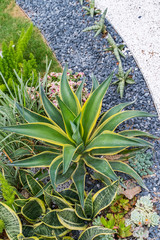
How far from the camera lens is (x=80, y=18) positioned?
3695mm

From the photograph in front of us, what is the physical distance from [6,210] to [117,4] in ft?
9.99

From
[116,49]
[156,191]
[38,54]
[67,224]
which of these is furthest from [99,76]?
[67,224]

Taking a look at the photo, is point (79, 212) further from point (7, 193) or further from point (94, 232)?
point (7, 193)

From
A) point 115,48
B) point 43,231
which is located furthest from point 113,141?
point 115,48

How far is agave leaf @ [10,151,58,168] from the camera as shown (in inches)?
75.6

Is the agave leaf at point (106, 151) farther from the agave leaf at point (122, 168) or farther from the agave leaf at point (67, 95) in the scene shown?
the agave leaf at point (67, 95)

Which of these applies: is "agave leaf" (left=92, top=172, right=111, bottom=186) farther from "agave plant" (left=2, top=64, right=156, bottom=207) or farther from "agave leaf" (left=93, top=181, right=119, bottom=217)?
"agave leaf" (left=93, top=181, right=119, bottom=217)

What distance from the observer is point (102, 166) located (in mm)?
1917

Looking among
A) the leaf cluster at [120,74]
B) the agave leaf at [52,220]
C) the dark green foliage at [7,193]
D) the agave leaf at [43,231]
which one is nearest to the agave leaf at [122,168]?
the agave leaf at [52,220]

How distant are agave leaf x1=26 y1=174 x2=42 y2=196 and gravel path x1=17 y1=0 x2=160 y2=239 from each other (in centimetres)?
94

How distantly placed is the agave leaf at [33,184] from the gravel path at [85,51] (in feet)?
3.09

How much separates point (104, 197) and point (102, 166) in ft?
0.75

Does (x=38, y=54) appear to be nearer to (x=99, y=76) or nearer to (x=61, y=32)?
(x=61, y=32)

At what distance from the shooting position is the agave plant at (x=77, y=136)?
73.3 inches
